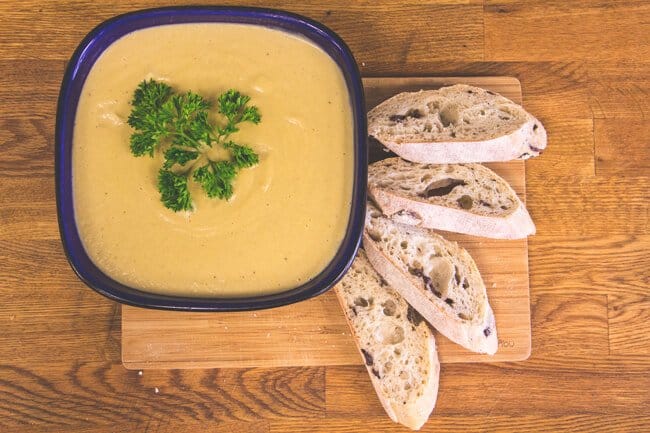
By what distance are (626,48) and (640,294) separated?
2.83 ft

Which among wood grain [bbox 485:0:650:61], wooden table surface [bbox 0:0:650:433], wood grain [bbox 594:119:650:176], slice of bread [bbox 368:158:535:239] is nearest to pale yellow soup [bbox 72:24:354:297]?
slice of bread [bbox 368:158:535:239]

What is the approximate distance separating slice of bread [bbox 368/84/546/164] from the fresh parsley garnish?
510 millimetres

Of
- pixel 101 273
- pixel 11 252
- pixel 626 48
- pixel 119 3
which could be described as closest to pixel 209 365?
pixel 101 273

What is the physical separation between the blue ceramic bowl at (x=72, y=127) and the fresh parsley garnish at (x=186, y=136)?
200mm

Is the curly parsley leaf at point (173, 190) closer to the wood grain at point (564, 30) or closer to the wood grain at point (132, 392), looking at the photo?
the wood grain at point (132, 392)

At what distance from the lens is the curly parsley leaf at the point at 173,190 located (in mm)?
1861

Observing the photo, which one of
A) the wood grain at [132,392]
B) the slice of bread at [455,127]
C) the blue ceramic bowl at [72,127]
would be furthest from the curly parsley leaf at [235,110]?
the wood grain at [132,392]

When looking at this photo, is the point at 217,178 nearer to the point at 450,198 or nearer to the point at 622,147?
the point at 450,198

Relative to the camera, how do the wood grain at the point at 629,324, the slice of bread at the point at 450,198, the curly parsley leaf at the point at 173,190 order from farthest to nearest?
the wood grain at the point at 629,324
the slice of bread at the point at 450,198
the curly parsley leaf at the point at 173,190

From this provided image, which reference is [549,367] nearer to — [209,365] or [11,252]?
[209,365]

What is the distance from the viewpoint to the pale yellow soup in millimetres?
1935

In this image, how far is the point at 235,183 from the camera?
1.92 metres

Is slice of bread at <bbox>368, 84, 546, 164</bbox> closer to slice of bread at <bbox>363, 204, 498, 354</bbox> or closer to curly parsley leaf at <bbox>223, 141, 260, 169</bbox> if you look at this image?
slice of bread at <bbox>363, 204, 498, 354</bbox>

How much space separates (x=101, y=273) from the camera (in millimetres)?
1971
